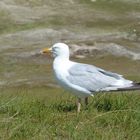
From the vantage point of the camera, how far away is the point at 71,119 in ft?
23.7

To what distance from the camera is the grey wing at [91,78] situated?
316 inches

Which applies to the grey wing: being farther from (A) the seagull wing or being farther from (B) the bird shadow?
(B) the bird shadow

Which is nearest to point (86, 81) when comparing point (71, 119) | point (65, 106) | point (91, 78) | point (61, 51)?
point (91, 78)

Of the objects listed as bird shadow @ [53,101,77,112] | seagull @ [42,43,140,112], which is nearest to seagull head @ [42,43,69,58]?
seagull @ [42,43,140,112]

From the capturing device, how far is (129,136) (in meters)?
6.61

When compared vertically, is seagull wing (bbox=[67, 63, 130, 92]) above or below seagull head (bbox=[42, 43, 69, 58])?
below

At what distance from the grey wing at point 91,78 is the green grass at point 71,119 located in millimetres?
164

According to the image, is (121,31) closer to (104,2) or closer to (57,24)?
(57,24)

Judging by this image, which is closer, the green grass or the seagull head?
the green grass

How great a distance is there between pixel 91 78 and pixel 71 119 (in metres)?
0.97

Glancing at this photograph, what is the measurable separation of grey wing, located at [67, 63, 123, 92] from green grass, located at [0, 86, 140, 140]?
0.54ft

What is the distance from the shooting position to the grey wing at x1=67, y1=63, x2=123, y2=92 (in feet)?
26.3

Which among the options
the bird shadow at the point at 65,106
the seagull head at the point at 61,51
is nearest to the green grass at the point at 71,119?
the bird shadow at the point at 65,106

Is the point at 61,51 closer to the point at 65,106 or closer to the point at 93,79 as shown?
the point at 93,79
